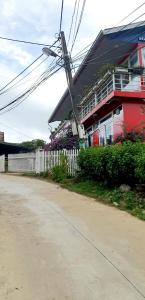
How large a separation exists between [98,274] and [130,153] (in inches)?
245

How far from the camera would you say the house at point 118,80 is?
1875cm

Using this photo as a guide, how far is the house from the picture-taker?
1875 cm

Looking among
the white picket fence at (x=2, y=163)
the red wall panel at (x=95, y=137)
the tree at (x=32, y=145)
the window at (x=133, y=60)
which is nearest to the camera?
the window at (x=133, y=60)

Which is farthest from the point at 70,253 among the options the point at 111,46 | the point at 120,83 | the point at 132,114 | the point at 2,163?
the point at 2,163

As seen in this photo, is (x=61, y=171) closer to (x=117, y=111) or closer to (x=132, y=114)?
(x=132, y=114)

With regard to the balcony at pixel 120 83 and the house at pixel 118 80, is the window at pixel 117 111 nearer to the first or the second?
the house at pixel 118 80

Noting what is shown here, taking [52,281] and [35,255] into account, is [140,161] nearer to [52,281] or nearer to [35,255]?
[35,255]

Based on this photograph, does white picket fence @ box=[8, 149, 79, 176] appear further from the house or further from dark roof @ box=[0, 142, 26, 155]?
dark roof @ box=[0, 142, 26, 155]

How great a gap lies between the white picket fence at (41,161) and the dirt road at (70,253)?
7141mm

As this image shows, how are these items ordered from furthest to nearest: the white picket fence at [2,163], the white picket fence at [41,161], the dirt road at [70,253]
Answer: the white picket fence at [2,163]
the white picket fence at [41,161]
the dirt road at [70,253]

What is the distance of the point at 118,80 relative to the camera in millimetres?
19266

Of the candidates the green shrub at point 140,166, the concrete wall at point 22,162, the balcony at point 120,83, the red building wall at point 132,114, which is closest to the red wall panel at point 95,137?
the balcony at point 120,83

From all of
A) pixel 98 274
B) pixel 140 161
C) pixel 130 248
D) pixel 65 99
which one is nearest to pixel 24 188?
pixel 140 161

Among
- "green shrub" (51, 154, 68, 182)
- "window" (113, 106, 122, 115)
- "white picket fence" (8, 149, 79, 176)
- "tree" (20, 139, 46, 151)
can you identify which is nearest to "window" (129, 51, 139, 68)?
"window" (113, 106, 122, 115)
